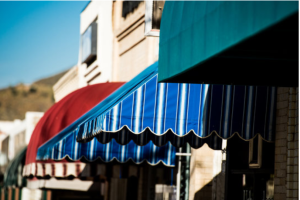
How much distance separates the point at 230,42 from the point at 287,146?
3.24 meters

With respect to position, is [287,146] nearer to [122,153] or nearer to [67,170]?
[122,153]

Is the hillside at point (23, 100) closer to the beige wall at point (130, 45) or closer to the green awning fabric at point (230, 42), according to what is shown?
the beige wall at point (130, 45)

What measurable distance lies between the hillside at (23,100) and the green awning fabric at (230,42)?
123 meters

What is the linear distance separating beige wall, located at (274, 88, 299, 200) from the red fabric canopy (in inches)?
250

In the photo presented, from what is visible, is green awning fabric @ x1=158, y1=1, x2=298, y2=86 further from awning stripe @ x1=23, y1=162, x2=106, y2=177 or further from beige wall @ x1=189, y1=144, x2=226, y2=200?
awning stripe @ x1=23, y1=162, x2=106, y2=177

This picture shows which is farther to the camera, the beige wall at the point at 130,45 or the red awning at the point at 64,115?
the beige wall at the point at 130,45

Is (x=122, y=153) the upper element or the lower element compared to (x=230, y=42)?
lower

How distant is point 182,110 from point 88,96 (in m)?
6.15

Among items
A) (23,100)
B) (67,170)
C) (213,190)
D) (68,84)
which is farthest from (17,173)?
(23,100)

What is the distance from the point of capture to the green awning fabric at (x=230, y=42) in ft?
15.8

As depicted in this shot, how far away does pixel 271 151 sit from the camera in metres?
8.72

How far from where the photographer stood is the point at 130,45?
16797mm

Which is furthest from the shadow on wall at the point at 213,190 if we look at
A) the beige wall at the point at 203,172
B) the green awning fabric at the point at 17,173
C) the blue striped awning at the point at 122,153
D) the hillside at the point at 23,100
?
the hillside at the point at 23,100

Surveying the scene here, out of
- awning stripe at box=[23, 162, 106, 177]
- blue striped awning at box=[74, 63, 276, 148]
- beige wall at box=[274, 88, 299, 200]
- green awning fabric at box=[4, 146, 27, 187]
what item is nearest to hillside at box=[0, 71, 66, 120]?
green awning fabric at box=[4, 146, 27, 187]
